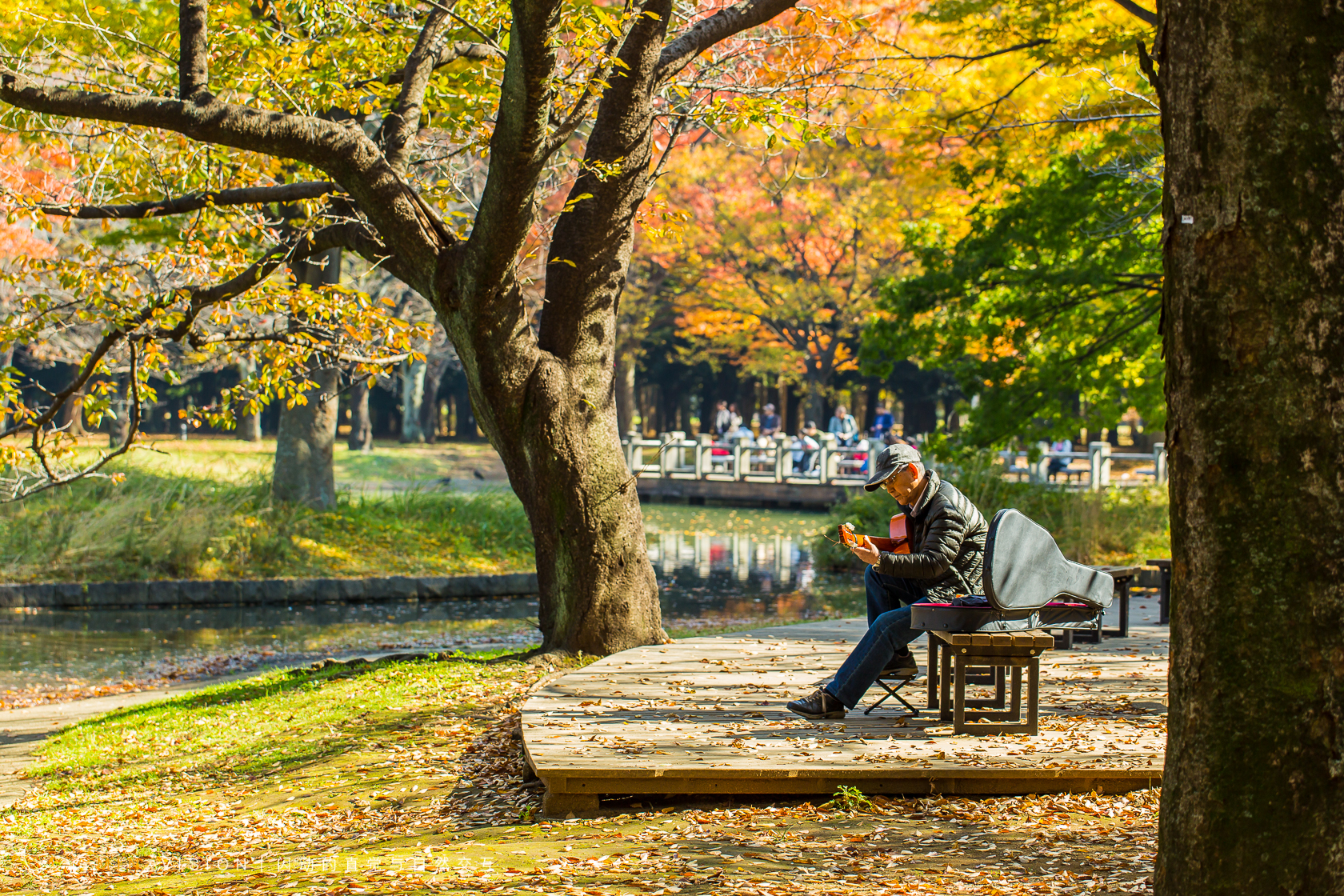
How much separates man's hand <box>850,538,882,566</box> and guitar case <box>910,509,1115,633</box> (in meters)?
0.37

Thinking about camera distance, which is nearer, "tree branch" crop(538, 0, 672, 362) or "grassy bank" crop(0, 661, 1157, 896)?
"grassy bank" crop(0, 661, 1157, 896)

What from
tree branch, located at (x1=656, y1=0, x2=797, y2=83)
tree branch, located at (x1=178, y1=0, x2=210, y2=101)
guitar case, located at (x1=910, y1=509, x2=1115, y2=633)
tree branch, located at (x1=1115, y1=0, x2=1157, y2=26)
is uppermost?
tree branch, located at (x1=1115, y1=0, x2=1157, y2=26)

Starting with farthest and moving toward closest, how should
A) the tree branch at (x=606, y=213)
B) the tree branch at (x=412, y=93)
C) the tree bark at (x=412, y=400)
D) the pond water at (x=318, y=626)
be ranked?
the tree bark at (x=412, y=400) → the pond water at (x=318, y=626) → the tree branch at (x=412, y=93) → the tree branch at (x=606, y=213)

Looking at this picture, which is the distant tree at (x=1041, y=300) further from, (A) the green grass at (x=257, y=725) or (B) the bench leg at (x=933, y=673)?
(B) the bench leg at (x=933, y=673)

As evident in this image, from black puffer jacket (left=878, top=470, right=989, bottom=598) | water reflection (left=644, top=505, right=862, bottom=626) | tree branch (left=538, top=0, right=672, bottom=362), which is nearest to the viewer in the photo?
black puffer jacket (left=878, top=470, right=989, bottom=598)

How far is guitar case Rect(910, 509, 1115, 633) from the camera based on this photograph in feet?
20.2

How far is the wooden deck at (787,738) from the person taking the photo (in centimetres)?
564

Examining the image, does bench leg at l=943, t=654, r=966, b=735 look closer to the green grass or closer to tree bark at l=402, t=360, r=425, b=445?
the green grass

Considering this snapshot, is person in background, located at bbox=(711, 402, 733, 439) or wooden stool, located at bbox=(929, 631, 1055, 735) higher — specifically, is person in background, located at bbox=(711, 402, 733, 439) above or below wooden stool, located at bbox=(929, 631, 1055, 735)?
above

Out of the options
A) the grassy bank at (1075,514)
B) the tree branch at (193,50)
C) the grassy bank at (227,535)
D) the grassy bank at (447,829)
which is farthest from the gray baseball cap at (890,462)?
the grassy bank at (227,535)

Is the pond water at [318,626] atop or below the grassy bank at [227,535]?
below

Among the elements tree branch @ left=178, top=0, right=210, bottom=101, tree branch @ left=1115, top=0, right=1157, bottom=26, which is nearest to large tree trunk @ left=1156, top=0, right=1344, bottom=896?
tree branch @ left=178, top=0, right=210, bottom=101

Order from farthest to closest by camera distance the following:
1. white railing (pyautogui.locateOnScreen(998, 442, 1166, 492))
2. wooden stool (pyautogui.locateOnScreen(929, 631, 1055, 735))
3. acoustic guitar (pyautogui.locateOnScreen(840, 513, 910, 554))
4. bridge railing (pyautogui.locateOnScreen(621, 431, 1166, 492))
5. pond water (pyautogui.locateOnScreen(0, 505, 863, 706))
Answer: bridge railing (pyautogui.locateOnScreen(621, 431, 1166, 492)), white railing (pyautogui.locateOnScreen(998, 442, 1166, 492)), pond water (pyautogui.locateOnScreen(0, 505, 863, 706)), acoustic guitar (pyautogui.locateOnScreen(840, 513, 910, 554)), wooden stool (pyautogui.locateOnScreen(929, 631, 1055, 735))

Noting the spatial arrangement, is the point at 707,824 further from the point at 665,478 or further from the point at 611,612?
the point at 665,478
